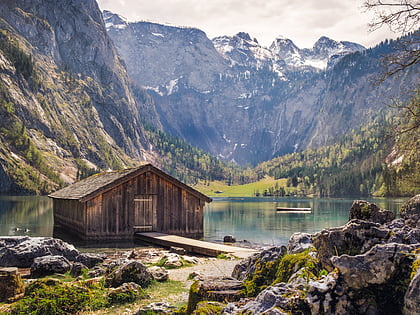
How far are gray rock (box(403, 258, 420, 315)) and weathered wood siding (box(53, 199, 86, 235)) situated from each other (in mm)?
31542

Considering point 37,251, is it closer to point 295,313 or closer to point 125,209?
point 125,209

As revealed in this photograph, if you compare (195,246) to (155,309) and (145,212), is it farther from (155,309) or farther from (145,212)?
(155,309)

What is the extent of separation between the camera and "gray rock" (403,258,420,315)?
550 centimetres

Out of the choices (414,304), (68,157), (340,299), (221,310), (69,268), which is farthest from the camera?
(68,157)

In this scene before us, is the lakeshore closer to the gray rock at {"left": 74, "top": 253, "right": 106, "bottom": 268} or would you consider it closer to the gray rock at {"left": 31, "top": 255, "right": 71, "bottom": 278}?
the gray rock at {"left": 31, "top": 255, "right": 71, "bottom": 278}

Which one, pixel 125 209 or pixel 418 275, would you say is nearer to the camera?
pixel 418 275

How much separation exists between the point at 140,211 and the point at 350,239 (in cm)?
2972

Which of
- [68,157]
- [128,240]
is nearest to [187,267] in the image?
[128,240]

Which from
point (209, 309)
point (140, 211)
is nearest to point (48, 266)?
point (209, 309)

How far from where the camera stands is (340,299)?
20.7ft

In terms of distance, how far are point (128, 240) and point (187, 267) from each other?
14347 millimetres

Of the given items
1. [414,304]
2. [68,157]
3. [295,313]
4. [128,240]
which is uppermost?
[68,157]

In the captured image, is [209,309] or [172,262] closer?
[209,309]

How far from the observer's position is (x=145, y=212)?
36469mm
